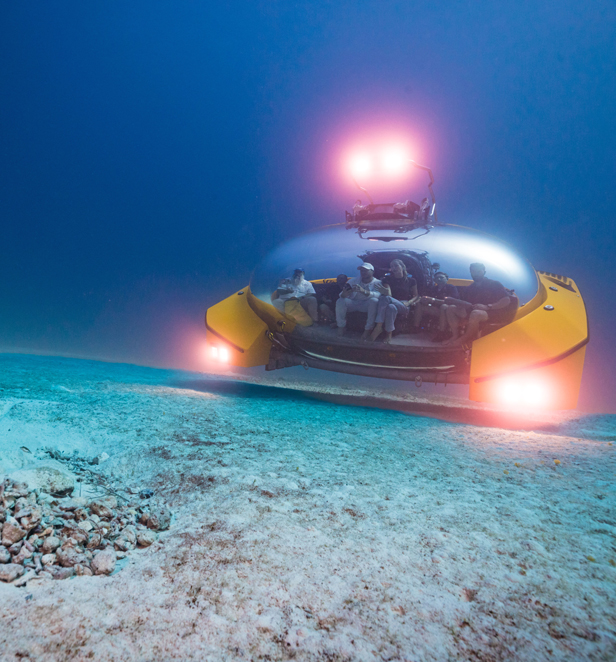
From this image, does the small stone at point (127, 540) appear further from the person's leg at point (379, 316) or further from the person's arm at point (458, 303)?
the person's arm at point (458, 303)

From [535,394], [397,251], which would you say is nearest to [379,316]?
[397,251]

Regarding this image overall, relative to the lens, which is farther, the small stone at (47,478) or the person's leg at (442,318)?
the person's leg at (442,318)

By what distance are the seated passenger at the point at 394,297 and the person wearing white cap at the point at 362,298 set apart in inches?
2.0

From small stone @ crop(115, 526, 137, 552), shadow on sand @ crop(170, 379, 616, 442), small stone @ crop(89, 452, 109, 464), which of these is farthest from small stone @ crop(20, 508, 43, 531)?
shadow on sand @ crop(170, 379, 616, 442)

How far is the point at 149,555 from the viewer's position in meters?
1.03

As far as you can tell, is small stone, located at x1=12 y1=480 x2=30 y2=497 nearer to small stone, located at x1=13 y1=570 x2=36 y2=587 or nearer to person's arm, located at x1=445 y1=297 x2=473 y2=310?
small stone, located at x1=13 y1=570 x2=36 y2=587

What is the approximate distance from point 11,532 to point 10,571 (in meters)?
0.14

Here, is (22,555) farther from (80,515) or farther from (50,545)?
(80,515)

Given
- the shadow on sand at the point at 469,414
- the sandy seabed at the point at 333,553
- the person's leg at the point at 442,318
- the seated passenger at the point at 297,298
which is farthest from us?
the seated passenger at the point at 297,298

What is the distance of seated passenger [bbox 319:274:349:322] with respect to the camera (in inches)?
138

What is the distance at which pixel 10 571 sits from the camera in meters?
0.88

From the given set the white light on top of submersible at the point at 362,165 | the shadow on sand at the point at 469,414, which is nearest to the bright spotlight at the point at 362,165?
the white light on top of submersible at the point at 362,165

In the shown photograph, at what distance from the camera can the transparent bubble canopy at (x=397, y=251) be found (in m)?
3.25

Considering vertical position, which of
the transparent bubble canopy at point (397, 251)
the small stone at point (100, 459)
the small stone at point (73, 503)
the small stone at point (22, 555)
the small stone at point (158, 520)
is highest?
the transparent bubble canopy at point (397, 251)
